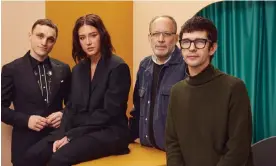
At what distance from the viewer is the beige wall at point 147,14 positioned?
9.46ft

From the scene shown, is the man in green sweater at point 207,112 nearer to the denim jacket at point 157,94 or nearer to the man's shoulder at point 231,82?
the man's shoulder at point 231,82

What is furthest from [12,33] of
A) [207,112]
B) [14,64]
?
[207,112]

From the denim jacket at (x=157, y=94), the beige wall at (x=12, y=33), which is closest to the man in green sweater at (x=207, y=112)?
the denim jacket at (x=157, y=94)

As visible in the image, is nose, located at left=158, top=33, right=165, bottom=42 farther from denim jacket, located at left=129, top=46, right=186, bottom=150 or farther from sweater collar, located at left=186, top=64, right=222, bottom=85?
sweater collar, located at left=186, top=64, right=222, bottom=85

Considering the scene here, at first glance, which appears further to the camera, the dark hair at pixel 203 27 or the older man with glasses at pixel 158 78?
the older man with glasses at pixel 158 78

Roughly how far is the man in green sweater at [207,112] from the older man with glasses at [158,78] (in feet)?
1.55

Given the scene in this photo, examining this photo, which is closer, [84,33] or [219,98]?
[219,98]

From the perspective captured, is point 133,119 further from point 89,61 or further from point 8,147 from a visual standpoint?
point 8,147

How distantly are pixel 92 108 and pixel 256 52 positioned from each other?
1.15 meters

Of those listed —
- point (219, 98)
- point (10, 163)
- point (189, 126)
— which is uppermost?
point (219, 98)

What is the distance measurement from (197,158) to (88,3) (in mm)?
1887

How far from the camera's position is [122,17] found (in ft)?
10.8

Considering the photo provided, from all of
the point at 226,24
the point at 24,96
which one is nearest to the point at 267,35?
the point at 226,24

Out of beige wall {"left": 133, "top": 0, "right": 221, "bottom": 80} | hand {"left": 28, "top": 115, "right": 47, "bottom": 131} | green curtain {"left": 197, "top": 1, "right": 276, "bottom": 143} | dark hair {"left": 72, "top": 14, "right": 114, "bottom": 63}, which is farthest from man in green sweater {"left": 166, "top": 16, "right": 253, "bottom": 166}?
beige wall {"left": 133, "top": 0, "right": 221, "bottom": 80}
